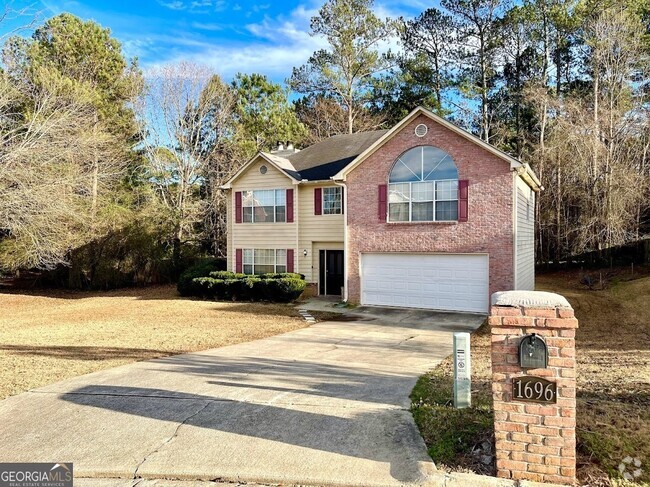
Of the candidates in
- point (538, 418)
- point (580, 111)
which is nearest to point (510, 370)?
point (538, 418)

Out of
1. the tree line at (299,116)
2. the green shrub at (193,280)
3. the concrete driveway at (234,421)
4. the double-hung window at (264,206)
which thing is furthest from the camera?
the green shrub at (193,280)

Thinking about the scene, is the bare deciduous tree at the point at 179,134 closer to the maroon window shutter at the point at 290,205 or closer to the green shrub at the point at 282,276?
the maroon window shutter at the point at 290,205

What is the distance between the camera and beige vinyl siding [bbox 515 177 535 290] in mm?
14621

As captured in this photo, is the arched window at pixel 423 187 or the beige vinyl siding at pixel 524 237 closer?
the beige vinyl siding at pixel 524 237

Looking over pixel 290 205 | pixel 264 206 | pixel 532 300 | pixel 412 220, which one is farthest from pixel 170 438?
pixel 264 206

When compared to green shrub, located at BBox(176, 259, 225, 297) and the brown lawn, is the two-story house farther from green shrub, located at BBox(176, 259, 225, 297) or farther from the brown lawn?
green shrub, located at BBox(176, 259, 225, 297)

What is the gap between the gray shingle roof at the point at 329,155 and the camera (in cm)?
1922

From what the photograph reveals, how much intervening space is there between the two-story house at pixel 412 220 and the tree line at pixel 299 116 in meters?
7.36

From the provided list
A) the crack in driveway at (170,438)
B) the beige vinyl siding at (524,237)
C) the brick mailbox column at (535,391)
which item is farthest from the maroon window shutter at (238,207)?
the brick mailbox column at (535,391)

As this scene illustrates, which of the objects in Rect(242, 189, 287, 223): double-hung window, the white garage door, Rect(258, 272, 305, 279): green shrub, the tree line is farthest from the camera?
Rect(242, 189, 287, 223): double-hung window

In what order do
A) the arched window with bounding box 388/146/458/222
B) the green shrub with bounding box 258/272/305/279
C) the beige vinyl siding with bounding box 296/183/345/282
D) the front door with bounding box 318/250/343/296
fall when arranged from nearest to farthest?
the arched window with bounding box 388/146/458/222, the green shrub with bounding box 258/272/305/279, the beige vinyl siding with bounding box 296/183/345/282, the front door with bounding box 318/250/343/296

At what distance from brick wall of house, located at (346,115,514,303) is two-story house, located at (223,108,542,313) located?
31 mm

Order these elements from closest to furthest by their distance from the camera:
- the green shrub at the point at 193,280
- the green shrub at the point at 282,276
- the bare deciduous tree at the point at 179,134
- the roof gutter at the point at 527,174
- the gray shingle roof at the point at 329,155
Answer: the roof gutter at the point at 527,174, the green shrub at the point at 282,276, the gray shingle roof at the point at 329,155, the green shrub at the point at 193,280, the bare deciduous tree at the point at 179,134

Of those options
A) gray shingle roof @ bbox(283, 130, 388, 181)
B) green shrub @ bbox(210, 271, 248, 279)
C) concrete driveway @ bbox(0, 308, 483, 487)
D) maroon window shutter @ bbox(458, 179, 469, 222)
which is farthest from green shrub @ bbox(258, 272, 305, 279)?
concrete driveway @ bbox(0, 308, 483, 487)
